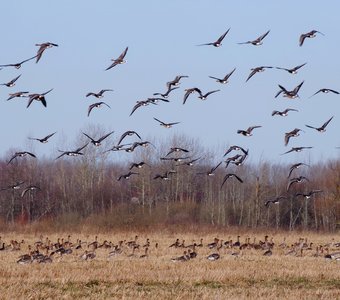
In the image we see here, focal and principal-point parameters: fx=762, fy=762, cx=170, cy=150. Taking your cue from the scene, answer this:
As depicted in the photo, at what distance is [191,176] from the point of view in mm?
86250

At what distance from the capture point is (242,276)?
22016mm

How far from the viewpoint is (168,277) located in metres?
21.5

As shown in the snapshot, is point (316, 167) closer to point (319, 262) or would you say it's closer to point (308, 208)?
point (308, 208)

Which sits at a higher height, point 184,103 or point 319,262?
point 184,103

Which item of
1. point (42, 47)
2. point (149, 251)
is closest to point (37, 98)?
point (42, 47)

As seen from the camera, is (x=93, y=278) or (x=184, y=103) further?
(x=184, y=103)

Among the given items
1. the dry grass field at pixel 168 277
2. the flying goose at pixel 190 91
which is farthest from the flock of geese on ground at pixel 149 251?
the flying goose at pixel 190 91

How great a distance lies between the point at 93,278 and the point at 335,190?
41.9 m

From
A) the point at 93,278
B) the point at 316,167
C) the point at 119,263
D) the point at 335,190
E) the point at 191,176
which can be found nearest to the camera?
the point at 93,278

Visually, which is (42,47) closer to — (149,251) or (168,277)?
(168,277)

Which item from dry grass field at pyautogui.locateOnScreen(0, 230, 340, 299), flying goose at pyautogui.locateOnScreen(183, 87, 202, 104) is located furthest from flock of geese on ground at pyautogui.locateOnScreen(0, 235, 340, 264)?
flying goose at pyautogui.locateOnScreen(183, 87, 202, 104)

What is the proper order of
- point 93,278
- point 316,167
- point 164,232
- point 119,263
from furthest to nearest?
1. point 316,167
2. point 164,232
3. point 119,263
4. point 93,278

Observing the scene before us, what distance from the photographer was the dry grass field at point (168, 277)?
59.4 feet

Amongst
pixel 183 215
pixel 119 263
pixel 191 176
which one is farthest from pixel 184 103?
pixel 191 176
